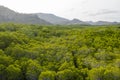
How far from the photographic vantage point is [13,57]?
353 feet

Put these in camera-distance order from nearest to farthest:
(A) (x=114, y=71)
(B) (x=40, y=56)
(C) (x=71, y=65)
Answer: (A) (x=114, y=71)
(C) (x=71, y=65)
(B) (x=40, y=56)

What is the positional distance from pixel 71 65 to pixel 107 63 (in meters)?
13.4

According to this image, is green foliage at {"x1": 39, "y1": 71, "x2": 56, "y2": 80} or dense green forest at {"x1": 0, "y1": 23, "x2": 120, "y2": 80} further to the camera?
dense green forest at {"x1": 0, "y1": 23, "x2": 120, "y2": 80}

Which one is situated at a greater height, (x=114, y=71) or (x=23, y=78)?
(x=114, y=71)

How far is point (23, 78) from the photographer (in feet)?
320

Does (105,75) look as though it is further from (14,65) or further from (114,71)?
(14,65)

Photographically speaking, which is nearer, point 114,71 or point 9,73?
point 114,71

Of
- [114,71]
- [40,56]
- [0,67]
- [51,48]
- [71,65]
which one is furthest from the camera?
[51,48]

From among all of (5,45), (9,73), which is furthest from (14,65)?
(5,45)

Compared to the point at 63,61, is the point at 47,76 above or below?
below

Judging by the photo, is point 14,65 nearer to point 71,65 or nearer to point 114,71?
point 71,65

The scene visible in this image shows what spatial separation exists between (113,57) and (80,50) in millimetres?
16231

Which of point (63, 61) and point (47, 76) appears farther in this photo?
point (63, 61)

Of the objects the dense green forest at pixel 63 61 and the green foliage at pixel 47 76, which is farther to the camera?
the dense green forest at pixel 63 61
